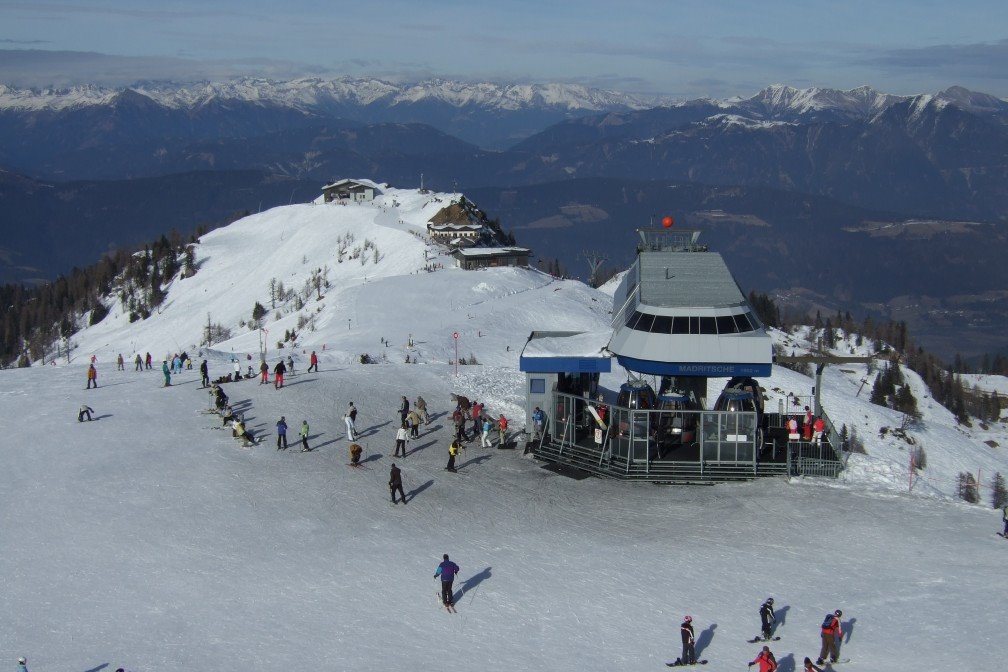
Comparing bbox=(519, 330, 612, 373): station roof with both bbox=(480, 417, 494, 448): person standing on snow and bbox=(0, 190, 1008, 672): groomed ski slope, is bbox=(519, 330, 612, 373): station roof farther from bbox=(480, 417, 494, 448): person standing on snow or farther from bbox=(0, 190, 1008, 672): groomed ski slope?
bbox=(0, 190, 1008, 672): groomed ski slope

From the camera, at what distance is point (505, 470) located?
39.6 m

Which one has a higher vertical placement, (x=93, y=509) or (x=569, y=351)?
(x=569, y=351)

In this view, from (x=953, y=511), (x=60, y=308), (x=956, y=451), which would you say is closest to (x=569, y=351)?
(x=953, y=511)

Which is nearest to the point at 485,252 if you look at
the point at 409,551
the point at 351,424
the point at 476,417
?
the point at 476,417

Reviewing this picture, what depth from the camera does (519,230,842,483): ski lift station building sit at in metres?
38.4

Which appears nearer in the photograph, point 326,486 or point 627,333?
point 326,486

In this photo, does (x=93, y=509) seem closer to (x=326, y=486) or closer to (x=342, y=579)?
(x=326, y=486)

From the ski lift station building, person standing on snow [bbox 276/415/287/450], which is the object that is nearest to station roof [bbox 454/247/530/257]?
the ski lift station building

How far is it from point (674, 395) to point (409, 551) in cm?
1429

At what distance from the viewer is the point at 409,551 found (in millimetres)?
31609

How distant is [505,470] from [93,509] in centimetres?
1524

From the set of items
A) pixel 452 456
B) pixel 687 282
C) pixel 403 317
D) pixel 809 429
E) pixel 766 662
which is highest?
pixel 687 282

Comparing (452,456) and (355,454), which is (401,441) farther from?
(452,456)

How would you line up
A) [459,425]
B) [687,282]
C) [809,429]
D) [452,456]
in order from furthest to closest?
[687,282] → [459,425] → [809,429] → [452,456]
